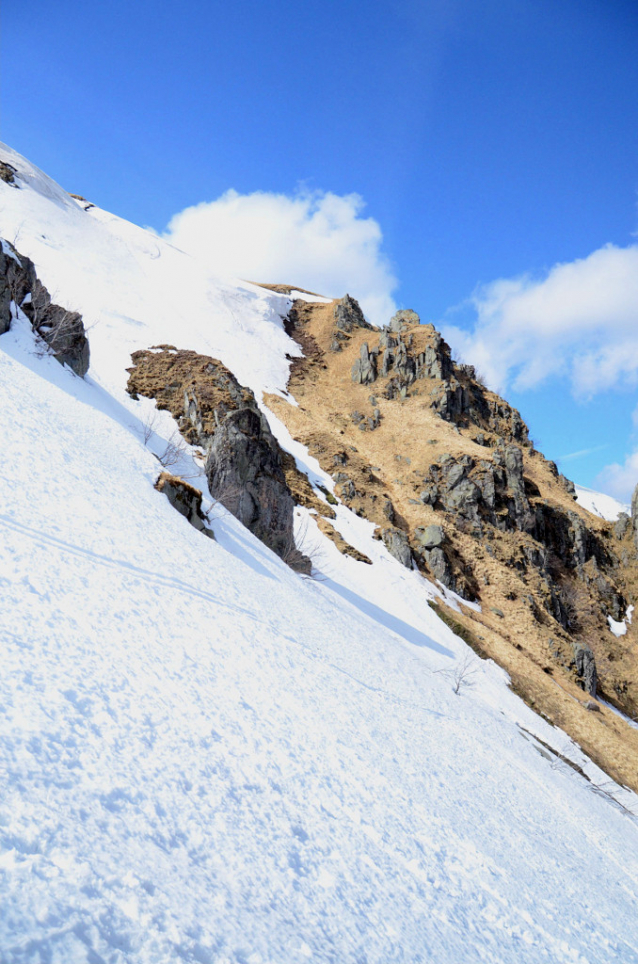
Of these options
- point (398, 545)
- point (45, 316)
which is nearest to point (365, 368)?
point (398, 545)

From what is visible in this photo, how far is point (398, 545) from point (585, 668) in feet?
45.3

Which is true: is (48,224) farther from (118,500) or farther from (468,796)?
(468,796)

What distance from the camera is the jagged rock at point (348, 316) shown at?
71.2m

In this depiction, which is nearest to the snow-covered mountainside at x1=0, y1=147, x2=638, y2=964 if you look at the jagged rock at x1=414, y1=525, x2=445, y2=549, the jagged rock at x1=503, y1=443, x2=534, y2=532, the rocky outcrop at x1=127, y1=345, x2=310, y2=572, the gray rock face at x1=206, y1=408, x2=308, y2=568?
the gray rock face at x1=206, y1=408, x2=308, y2=568

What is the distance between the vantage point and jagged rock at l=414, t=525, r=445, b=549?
3528 centimetres

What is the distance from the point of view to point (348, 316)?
72.6m

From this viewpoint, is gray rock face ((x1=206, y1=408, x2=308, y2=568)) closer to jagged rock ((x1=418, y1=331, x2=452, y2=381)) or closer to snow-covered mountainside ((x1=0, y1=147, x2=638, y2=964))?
snow-covered mountainside ((x1=0, y1=147, x2=638, y2=964))

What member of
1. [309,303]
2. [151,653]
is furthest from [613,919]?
[309,303]

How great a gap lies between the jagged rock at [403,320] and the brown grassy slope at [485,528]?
3.21 meters

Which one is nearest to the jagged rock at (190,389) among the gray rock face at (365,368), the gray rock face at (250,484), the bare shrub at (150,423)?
the bare shrub at (150,423)

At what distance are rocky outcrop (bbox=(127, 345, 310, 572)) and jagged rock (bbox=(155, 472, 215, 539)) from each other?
6105 mm

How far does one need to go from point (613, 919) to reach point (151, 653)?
21.9ft

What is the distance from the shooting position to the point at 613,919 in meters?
6.11

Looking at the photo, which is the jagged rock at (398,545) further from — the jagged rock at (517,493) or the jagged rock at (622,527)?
the jagged rock at (622,527)
